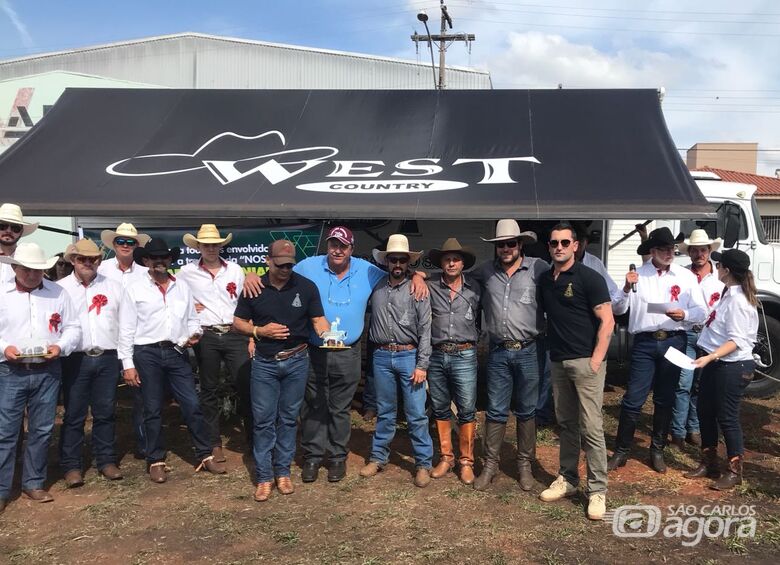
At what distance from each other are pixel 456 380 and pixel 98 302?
2798mm

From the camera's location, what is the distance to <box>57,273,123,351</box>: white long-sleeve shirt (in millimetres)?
4547

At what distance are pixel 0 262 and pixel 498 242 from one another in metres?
3.53

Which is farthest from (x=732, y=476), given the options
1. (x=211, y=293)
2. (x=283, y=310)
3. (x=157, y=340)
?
(x=157, y=340)

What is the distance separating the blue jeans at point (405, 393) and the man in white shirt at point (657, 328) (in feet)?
5.10

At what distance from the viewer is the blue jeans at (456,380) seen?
4.45m

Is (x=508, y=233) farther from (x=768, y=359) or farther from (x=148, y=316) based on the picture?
(x=768, y=359)

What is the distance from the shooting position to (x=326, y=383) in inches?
185

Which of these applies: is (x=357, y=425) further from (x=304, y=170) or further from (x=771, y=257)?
(x=771, y=257)

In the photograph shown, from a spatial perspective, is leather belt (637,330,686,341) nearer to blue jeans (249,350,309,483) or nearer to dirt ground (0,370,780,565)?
dirt ground (0,370,780,565)

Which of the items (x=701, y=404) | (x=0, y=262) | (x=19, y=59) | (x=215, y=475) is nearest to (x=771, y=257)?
(x=701, y=404)

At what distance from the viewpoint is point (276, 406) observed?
437cm

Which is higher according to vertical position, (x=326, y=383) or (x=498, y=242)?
(x=498, y=242)

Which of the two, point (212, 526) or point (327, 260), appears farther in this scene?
point (327, 260)

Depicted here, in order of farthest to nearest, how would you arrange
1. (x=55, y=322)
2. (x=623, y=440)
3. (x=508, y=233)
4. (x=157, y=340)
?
(x=623, y=440)
(x=157, y=340)
(x=508, y=233)
(x=55, y=322)
